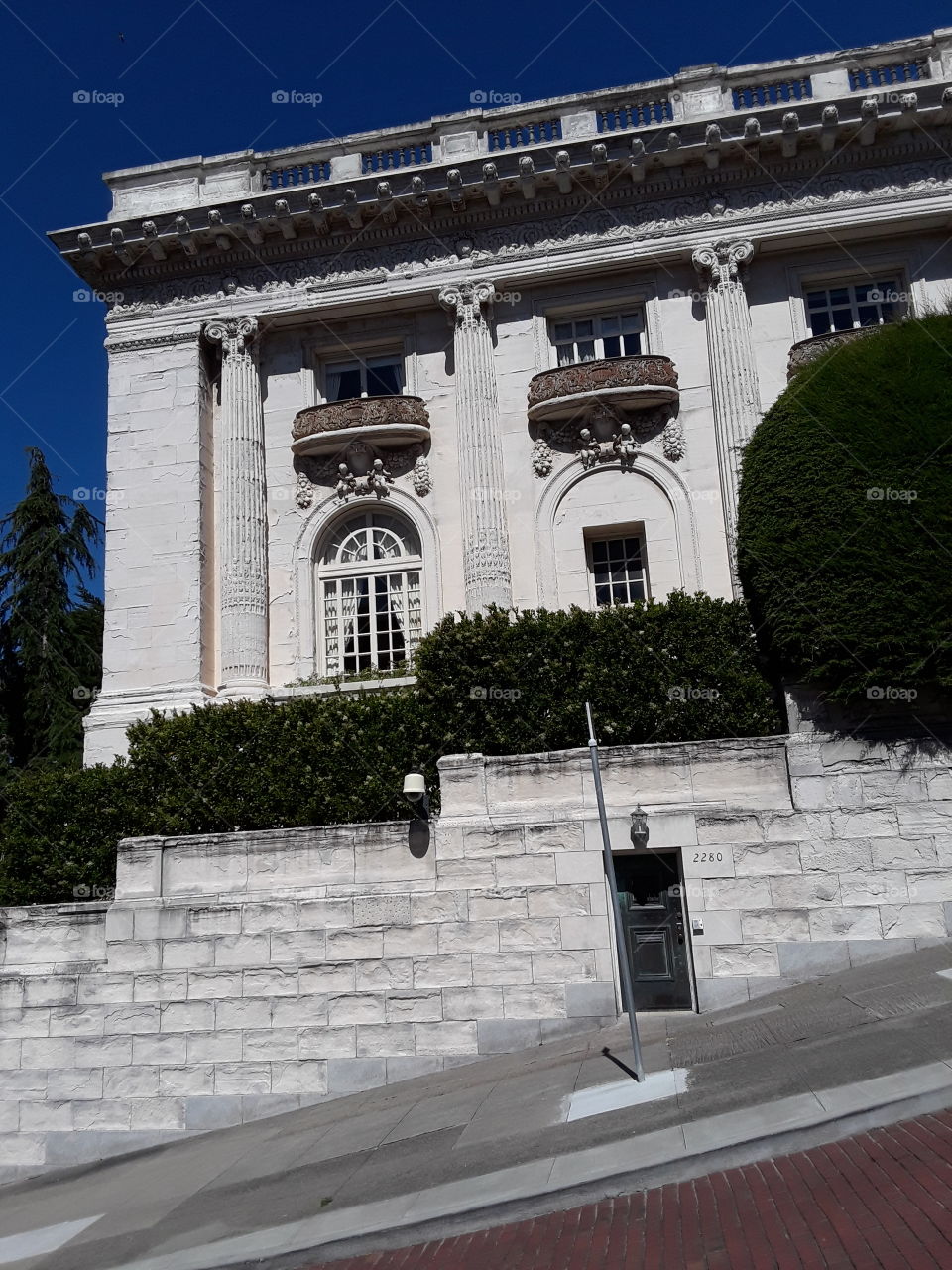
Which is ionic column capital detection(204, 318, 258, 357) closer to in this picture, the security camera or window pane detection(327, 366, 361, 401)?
window pane detection(327, 366, 361, 401)

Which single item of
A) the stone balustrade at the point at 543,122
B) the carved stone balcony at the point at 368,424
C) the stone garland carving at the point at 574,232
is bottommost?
the carved stone balcony at the point at 368,424

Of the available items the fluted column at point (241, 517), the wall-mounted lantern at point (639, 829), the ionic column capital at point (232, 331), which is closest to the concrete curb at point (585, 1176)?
the wall-mounted lantern at point (639, 829)

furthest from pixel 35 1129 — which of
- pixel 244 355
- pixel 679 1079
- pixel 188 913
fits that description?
pixel 244 355

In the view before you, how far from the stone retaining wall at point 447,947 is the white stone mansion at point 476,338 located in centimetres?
865

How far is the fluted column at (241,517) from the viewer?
2256 cm

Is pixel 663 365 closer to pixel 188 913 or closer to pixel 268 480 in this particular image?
pixel 268 480

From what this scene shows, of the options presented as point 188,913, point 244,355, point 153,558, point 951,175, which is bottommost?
point 188,913

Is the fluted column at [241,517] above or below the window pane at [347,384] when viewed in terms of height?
below

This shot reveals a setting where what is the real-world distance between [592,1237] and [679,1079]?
2846 millimetres

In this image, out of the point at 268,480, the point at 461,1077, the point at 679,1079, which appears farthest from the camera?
the point at 268,480

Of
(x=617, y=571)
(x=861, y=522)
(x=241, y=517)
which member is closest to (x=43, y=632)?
(x=241, y=517)

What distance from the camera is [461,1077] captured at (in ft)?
39.9

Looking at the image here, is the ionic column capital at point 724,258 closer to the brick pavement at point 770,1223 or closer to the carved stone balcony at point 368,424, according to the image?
the carved stone balcony at point 368,424

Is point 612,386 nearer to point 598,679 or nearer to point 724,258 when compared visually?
point 724,258
